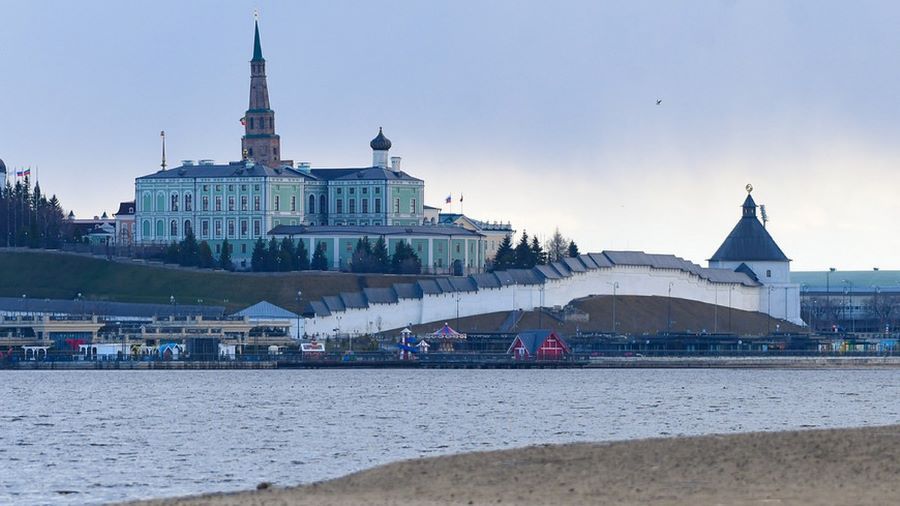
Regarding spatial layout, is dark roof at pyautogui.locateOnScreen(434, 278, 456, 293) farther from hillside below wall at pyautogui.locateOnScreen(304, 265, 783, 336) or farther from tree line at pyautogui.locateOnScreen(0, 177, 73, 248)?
tree line at pyautogui.locateOnScreen(0, 177, 73, 248)

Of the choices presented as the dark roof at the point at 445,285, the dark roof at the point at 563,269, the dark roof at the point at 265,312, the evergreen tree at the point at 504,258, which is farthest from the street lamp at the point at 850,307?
the dark roof at the point at 265,312

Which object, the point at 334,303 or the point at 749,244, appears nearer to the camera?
the point at 334,303

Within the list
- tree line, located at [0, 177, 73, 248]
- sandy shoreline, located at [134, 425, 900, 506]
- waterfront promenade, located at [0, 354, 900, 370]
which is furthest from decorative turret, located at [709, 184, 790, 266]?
sandy shoreline, located at [134, 425, 900, 506]

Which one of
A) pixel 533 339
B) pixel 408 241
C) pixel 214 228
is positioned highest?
pixel 214 228

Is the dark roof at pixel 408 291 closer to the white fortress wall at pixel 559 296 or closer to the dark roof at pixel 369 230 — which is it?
the white fortress wall at pixel 559 296

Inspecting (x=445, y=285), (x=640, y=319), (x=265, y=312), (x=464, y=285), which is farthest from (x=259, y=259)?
(x=640, y=319)

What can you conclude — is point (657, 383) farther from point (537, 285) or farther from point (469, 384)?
point (537, 285)

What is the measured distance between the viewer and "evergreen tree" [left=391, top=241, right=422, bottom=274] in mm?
140625

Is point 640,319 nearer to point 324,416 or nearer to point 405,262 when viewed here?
point 405,262

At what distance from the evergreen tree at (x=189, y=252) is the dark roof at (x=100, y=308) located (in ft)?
33.7

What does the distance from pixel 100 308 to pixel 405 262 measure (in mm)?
21715

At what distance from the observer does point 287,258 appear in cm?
13900

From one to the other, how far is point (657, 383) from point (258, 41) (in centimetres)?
8298

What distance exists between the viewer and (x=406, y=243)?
146 m
